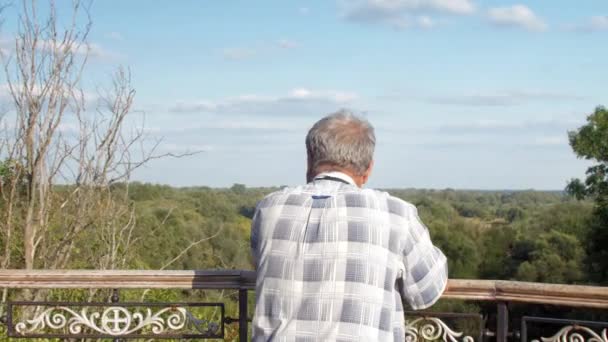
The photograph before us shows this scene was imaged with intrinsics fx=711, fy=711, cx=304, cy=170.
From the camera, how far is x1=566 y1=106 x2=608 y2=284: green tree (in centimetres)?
1673

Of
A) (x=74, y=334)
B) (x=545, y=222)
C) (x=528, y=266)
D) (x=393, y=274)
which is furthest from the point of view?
(x=545, y=222)

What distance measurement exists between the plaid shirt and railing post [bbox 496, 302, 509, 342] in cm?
93

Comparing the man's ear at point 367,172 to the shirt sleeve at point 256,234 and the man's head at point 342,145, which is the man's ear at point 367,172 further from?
the shirt sleeve at point 256,234

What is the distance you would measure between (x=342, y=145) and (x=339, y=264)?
33 centimetres

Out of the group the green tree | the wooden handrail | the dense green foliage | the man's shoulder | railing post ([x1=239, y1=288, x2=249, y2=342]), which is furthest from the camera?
the green tree

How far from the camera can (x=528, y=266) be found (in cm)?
2297

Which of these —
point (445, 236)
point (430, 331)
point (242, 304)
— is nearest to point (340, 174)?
point (430, 331)

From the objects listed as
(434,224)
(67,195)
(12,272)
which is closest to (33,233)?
(67,195)

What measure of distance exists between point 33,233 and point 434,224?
2350cm

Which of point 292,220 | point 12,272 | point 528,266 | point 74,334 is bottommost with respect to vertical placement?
point 528,266

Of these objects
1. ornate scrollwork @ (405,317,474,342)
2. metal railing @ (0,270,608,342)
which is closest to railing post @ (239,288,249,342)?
metal railing @ (0,270,608,342)

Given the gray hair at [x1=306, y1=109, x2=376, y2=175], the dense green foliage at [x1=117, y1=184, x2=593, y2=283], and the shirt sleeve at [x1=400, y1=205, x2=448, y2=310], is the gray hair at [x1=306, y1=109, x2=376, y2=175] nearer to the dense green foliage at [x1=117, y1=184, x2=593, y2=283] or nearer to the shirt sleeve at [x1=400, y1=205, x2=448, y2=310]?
the shirt sleeve at [x1=400, y1=205, x2=448, y2=310]

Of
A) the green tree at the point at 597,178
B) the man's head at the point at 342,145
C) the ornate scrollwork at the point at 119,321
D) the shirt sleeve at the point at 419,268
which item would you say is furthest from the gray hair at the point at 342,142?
the green tree at the point at 597,178

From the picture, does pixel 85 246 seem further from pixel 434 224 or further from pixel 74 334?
pixel 434 224
